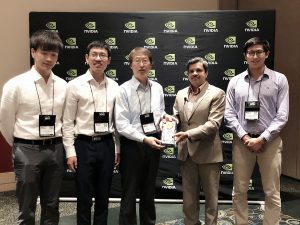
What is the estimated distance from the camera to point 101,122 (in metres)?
2.92

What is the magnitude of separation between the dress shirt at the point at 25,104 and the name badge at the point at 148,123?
2.39 feet

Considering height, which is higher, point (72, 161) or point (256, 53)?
point (256, 53)

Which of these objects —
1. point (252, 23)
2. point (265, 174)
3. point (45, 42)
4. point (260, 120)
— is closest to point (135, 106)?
point (45, 42)

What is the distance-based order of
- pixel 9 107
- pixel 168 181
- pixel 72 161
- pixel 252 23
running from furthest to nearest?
pixel 168 181, pixel 252 23, pixel 72 161, pixel 9 107

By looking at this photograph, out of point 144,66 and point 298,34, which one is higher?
point 298,34

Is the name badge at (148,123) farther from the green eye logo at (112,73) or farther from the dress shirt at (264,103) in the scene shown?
the green eye logo at (112,73)

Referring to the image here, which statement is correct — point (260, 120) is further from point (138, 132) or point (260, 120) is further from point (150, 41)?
point (150, 41)

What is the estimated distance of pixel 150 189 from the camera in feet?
10.2

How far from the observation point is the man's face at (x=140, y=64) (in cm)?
298

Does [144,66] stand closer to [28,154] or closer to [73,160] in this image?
[73,160]

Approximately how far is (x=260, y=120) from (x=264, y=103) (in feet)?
0.47

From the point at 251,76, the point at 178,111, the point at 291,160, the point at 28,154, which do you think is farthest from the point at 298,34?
the point at 28,154

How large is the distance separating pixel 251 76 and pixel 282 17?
243cm

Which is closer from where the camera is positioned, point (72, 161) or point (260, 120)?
point (72, 161)
